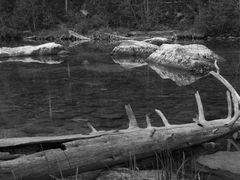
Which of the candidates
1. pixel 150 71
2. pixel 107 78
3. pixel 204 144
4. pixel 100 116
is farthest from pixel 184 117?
pixel 150 71

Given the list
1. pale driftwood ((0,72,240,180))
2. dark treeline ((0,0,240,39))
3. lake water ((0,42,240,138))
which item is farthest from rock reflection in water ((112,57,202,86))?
dark treeline ((0,0,240,39))

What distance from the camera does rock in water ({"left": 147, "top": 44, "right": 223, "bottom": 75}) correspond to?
14522mm

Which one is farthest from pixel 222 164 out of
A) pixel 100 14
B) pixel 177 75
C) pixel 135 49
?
pixel 100 14

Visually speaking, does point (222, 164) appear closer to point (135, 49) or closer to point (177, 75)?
point (177, 75)

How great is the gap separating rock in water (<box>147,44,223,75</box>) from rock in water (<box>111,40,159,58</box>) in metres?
2.64

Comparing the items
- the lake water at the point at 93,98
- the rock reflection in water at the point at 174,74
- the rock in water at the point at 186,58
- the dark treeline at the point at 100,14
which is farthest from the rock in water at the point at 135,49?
the dark treeline at the point at 100,14

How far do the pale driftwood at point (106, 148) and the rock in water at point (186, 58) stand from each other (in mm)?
8777

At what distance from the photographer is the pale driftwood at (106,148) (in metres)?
4.44

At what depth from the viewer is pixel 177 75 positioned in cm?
1380

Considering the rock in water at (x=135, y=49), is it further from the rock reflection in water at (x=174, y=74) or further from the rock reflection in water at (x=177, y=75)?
the rock reflection in water at (x=177, y=75)

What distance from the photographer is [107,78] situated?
1359cm

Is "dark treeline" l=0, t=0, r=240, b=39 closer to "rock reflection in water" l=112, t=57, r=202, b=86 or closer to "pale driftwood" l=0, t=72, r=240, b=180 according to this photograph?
"rock reflection in water" l=112, t=57, r=202, b=86

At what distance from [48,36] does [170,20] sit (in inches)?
726

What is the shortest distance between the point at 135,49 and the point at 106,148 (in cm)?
1661
